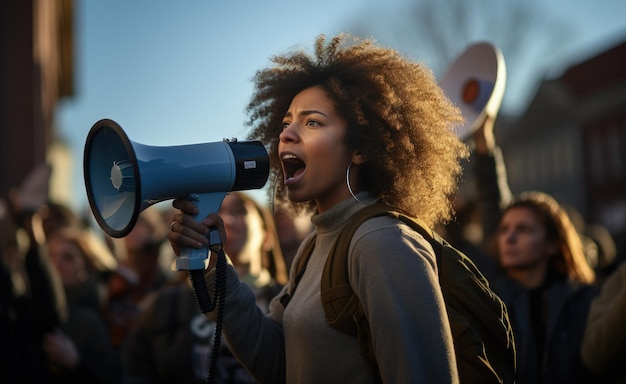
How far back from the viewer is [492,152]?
14.7ft

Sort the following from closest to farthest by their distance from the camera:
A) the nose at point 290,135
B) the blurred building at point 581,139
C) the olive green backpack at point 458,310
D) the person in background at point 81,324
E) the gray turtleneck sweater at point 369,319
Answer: the gray turtleneck sweater at point 369,319 → the olive green backpack at point 458,310 → the nose at point 290,135 → the person in background at point 81,324 → the blurred building at point 581,139

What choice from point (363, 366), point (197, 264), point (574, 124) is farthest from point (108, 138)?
point (574, 124)

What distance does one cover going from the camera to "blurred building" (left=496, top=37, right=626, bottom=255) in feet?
121

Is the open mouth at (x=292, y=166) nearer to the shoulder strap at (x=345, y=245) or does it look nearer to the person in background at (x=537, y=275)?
the shoulder strap at (x=345, y=245)

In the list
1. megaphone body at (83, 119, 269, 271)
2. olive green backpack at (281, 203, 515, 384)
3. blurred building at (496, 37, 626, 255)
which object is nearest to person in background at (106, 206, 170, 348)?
megaphone body at (83, 119, 269, 271)

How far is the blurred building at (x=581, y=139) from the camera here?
121ft

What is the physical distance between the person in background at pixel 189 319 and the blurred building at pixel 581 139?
104 feet

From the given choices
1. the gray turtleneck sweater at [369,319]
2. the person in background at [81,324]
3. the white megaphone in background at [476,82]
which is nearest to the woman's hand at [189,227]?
the gray turtleneck sweater at [369,319]

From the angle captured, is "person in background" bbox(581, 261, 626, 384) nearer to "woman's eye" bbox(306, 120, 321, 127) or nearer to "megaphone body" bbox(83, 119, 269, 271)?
"woman's eye" bbox(306, 120, 321, 127)

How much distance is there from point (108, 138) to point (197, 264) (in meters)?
0.46

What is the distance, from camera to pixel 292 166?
8.38 ft

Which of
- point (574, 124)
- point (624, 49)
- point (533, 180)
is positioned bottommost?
point (533, 180)

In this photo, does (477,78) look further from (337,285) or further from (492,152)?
(337,285)

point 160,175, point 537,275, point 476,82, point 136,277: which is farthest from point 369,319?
point 136,277
